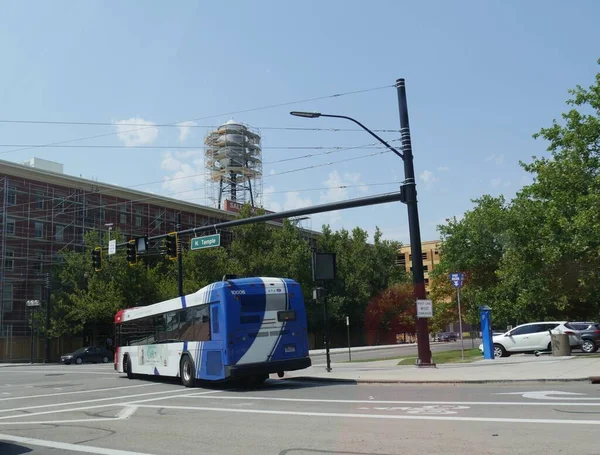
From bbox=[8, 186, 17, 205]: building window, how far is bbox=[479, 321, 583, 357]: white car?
44.0 meters

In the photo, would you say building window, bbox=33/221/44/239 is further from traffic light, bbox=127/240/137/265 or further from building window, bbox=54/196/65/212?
traffic light, bbox=127/240/137/265

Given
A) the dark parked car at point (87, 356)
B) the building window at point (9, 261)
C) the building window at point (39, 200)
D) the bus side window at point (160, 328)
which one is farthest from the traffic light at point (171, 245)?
the building window at point (39, 200)

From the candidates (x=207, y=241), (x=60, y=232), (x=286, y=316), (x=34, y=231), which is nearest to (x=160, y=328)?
(x=286, y=316)

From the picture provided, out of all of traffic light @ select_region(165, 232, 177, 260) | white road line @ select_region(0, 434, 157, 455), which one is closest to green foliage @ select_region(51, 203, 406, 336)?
traffic light @ select_region(165, 232, 177, 260)

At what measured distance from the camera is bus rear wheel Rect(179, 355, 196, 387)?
60.1 feet

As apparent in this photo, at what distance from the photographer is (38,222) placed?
183ft

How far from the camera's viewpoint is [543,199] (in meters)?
35.6

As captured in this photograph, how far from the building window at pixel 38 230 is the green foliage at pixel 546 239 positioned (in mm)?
37059

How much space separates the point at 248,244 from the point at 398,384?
4685cm

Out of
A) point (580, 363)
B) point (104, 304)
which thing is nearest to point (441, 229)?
point (104, 304)

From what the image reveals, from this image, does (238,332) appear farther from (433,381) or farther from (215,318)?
(433,381)

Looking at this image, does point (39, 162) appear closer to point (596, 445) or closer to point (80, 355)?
point (80, 355)

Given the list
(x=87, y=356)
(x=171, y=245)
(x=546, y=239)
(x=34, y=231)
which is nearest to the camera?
(x=171, y=245)

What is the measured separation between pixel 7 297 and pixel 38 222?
7.31 metres
